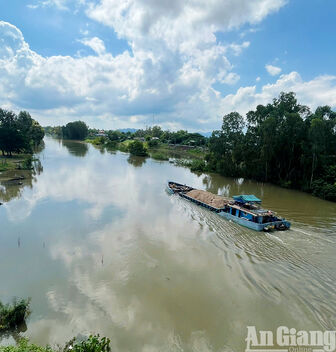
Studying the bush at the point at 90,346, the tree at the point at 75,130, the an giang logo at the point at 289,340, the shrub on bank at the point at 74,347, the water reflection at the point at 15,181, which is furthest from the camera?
the tree at the point at 75,130

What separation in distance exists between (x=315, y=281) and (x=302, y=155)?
23.3 m

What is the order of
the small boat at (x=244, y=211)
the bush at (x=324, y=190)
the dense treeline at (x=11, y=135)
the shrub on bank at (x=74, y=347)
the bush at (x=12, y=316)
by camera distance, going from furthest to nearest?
1. the dense treeline at (x=11, y=135)
2. the bush at (x=324, y=190)
3. the small boat at (x=244, y=211)
4. the bush at (x=12, y=316)
5. the shrub on bank at (x=74, y=347)

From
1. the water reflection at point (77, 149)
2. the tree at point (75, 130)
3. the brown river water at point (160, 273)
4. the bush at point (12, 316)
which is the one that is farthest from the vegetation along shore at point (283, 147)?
the tree at point (75, 130)

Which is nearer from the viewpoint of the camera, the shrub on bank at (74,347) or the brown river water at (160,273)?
the shrub on bank at (74,347)

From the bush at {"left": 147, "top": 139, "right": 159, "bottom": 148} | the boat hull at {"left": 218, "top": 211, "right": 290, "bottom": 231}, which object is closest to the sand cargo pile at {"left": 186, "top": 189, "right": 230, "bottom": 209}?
the boat hull at {"left": 218, "top": 211, "right": 290, "bottom": 231}

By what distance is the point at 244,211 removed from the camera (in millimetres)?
19047

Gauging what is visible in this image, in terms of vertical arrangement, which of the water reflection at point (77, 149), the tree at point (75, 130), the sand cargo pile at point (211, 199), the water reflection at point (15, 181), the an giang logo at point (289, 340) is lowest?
the an giang logo at point (289, 340)

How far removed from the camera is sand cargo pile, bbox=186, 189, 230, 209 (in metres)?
22.1

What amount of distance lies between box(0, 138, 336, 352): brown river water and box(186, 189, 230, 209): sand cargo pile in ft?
3.83

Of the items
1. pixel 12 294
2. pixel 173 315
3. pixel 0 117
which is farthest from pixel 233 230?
pixel 0 117

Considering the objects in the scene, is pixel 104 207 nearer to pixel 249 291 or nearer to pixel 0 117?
pixel 249 291

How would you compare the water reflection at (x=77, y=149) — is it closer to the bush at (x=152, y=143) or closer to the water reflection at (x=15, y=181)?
the bush at (x=152, y=143)

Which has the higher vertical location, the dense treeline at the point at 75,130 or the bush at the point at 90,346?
the dense treeline at the point at 75,130

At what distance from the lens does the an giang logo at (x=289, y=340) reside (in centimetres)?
812
